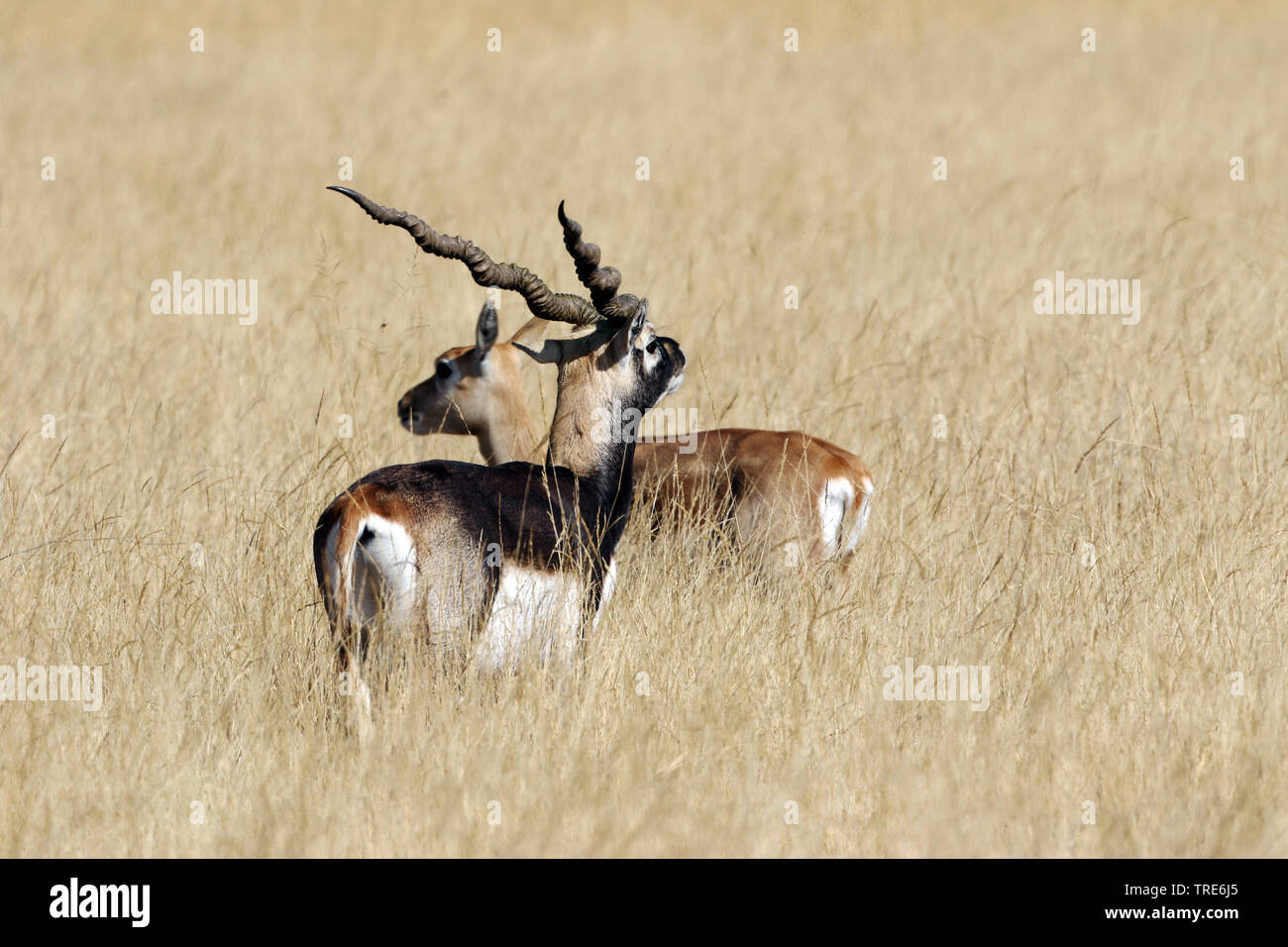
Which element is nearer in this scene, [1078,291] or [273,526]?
[273,526]

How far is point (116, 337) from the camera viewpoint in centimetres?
933

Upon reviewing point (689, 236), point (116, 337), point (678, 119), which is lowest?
point (116, 337)

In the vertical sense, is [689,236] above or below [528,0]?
below

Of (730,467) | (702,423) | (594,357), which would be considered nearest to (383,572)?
(594,357)

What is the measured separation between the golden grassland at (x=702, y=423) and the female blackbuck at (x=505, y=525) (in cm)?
20

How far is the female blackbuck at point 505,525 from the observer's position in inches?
176

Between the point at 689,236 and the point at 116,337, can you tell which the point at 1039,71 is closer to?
the point at 689,236

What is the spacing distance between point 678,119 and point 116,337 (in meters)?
6.89

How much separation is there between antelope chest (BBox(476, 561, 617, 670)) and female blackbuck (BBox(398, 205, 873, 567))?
4.93ft

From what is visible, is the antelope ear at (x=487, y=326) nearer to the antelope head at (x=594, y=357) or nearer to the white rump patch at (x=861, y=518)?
the antelope head at (x=594, y=357)

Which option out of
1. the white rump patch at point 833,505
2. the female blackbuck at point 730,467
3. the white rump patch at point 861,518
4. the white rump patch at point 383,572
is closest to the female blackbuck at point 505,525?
the white rump patch at point 383,572

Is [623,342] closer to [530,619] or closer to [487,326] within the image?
[487,326]

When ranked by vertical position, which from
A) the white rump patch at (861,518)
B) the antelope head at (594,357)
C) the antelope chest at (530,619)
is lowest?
the antelope chest at (530,619)
